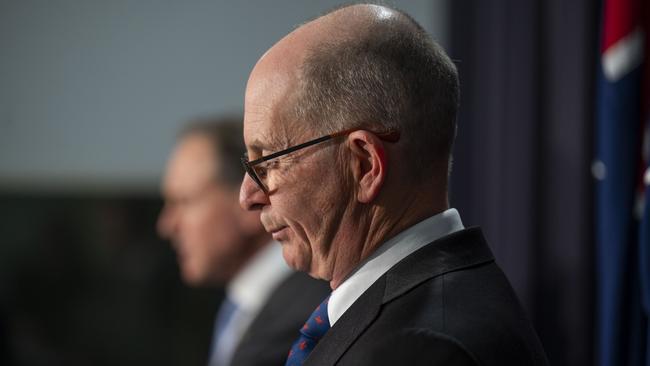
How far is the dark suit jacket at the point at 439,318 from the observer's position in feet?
3.46

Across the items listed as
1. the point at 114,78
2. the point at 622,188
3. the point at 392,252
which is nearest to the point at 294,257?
the point at 392,252

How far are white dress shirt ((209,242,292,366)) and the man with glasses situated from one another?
4.18 ft

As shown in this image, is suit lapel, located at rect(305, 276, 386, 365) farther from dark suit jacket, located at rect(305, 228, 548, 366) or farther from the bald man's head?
the bald man's head

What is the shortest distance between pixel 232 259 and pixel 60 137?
156cm

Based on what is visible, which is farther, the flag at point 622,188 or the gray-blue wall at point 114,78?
the gray-blue wall at point 114,78

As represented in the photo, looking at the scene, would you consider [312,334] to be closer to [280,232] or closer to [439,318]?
[280,232]

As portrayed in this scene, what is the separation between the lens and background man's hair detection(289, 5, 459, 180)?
3.96ft

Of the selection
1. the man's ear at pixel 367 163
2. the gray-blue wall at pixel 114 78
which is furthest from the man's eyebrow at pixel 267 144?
the gray-blue wall at pixel 114 78

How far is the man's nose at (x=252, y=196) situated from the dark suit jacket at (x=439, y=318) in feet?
0.70

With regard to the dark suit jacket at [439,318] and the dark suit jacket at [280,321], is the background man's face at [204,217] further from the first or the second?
the dark suit jacket at [439,318]

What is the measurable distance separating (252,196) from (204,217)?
1537 millimetres

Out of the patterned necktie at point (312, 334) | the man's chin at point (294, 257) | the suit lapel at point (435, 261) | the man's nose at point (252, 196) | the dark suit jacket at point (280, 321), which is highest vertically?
the man's nose at point (252, 196)

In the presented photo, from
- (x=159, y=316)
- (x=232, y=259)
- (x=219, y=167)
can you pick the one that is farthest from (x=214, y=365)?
(x=159, y=316)

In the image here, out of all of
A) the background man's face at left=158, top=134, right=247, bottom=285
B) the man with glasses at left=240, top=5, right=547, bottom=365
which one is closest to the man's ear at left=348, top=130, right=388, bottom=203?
the man with glasses at left=240, top=5, right=547, bottom=365
